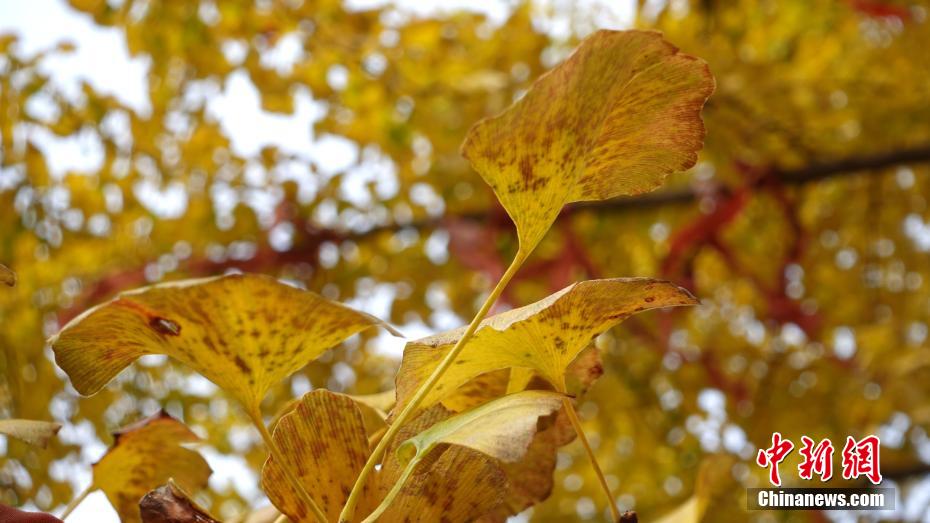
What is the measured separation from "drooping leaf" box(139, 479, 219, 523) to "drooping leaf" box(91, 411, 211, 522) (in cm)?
9

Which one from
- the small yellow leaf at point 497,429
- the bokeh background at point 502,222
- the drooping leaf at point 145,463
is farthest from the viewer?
the bokeh background at point 502,222

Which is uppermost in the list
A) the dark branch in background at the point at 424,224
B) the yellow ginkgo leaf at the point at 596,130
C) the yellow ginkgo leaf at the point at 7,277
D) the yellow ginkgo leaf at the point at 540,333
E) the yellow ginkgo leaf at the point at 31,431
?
the yellow ginkgo leaf at the point at 596,130

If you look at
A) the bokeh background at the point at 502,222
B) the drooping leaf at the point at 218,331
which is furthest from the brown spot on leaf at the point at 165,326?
the bokeh background at the point at 502,222

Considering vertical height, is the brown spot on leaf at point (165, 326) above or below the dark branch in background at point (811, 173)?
above

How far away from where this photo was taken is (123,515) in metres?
0.31

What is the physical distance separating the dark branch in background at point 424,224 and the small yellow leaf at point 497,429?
987 millimetres

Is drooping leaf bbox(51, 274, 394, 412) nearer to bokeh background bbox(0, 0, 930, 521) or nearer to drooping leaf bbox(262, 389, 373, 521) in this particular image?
drooping leaf bbox(262, 389, 373, 521)

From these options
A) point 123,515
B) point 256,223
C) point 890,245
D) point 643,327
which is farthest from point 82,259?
point 890,245

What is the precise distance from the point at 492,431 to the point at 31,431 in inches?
5.2

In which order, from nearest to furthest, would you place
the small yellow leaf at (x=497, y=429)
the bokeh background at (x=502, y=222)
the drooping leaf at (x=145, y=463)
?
the small yellow leaf at (x=497, y=429), the drooping leaf at (x=145, y=463), the bokeh background at (x=502, y=222)

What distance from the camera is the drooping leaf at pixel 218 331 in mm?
198

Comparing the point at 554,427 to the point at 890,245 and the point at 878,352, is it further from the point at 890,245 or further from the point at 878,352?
the point at 890,245

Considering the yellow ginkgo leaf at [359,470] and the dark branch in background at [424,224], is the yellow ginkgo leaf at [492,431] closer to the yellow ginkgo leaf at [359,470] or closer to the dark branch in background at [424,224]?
the yellow ginkgo leaf at [359,470]

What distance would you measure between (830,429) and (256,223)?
98 centimetres
